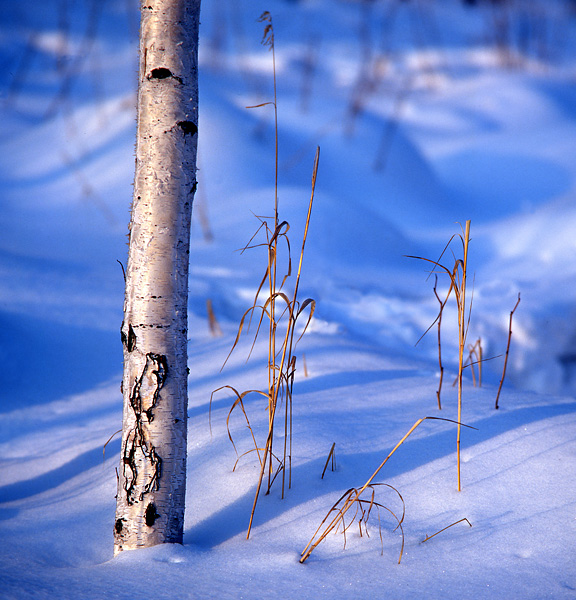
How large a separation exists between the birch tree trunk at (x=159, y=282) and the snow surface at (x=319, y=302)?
105mm

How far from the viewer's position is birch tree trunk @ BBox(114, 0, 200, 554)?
893 mm

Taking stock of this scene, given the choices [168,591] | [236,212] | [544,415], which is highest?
[236,212]

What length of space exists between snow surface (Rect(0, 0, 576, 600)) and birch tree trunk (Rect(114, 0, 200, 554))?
105mm

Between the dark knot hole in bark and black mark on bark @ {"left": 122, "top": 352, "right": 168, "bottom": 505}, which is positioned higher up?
black mark on bark @ {"left": 122, "top": 352, "right": 168, "bottom": 505}

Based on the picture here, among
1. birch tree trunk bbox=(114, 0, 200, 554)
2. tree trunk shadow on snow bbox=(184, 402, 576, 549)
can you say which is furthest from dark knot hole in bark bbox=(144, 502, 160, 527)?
tree trunk shadow on snow bbox=(184, 402, 576, 549)

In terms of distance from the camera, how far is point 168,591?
781 millimetres

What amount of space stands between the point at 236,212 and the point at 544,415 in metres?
2.96

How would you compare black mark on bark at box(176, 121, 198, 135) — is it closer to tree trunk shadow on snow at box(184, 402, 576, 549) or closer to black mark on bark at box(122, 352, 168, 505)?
black mark on bark at box(122, 352, 168, 505)

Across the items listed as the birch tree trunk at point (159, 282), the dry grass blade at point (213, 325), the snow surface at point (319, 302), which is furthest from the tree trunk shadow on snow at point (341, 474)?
the dry grass blade at point (213, 325)

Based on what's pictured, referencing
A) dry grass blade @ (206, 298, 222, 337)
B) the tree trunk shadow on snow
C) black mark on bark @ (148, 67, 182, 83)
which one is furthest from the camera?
A: dry grass blade @ (206, 298, 222, 337)

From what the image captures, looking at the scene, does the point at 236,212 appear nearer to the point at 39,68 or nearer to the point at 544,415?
the point at 544,415

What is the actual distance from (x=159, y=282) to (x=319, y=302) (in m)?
2.10

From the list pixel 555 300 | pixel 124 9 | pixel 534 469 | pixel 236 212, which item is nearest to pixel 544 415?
pixel 534 469

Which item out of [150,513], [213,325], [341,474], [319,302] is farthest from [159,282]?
[319,302]
